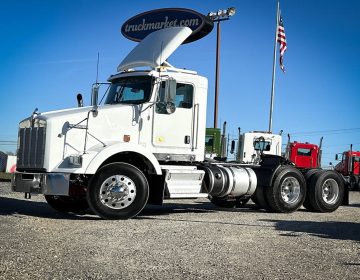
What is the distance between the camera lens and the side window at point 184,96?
37.0 feet

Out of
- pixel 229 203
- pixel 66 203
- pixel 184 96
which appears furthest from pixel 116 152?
pixel 229 203

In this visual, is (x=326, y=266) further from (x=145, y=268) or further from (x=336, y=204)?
(x=336, y=204)

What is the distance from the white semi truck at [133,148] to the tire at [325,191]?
145 cm

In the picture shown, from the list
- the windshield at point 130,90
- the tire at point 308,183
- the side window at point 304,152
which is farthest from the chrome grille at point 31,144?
the side window at point 304,152

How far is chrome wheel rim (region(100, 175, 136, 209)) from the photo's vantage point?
32.4ft

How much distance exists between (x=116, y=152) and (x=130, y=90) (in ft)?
5.86

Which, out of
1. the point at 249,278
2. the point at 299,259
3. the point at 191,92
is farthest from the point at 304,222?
the point at 249,278

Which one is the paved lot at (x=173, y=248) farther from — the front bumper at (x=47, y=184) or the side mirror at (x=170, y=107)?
the side mirror at (x=170, y=107)

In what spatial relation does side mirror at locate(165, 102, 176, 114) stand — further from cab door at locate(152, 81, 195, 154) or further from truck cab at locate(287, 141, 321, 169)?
truck cab at locate(287, 141, 321, 169)

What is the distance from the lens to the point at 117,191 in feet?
32.6

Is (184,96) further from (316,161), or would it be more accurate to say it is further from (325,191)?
(316,161)

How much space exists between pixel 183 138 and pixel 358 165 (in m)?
26.1

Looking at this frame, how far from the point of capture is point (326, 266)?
239 inches

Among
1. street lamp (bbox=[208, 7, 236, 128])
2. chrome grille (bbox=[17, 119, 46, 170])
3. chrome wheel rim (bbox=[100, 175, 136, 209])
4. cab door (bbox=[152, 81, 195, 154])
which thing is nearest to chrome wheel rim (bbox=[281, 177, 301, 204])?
cab door (bbox=[152, 81, 195, 154])
